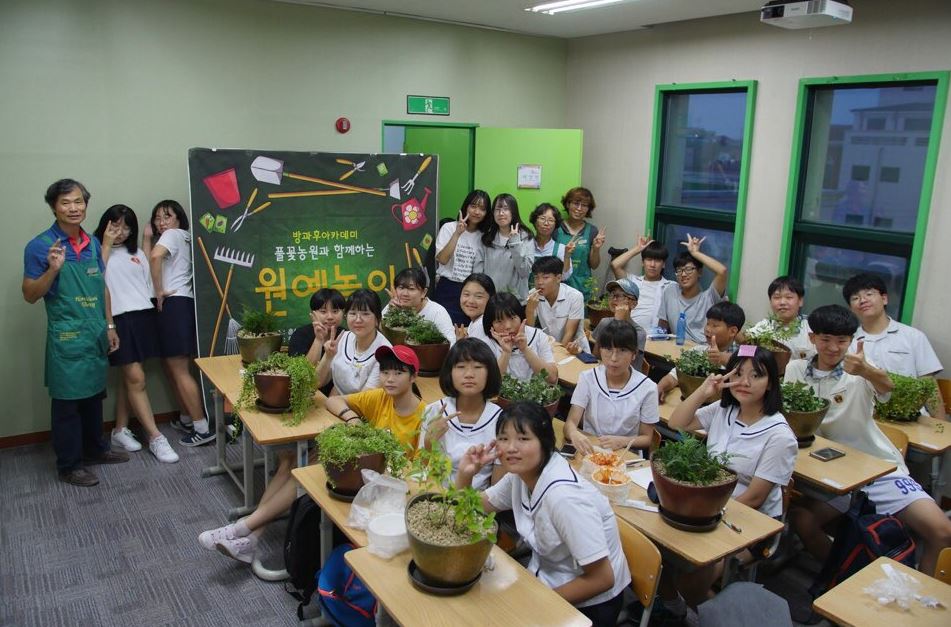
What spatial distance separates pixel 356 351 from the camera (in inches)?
161

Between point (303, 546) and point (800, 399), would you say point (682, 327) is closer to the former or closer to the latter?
point (800, 399)

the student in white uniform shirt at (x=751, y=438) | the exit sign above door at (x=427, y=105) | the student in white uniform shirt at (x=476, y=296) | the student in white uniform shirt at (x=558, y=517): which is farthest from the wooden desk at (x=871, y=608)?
the exit sign above door at (x=427, y=105)

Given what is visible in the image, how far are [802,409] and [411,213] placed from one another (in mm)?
3467

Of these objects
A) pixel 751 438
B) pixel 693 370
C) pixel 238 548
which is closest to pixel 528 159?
pixel 693 370

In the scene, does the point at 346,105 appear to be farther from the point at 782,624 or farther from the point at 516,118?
the point at 782,624

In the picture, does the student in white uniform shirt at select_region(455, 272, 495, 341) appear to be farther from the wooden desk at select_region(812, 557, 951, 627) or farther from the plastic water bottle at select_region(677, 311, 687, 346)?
the wooden desk at select_region(812, 557, 951, 627)

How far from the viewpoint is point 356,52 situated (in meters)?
5.95

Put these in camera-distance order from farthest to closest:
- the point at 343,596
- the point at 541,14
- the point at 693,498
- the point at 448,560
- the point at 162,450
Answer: the point at 541,14
the point at 162,450
the point at 343,596
the point at 693,498
the point at 448,560

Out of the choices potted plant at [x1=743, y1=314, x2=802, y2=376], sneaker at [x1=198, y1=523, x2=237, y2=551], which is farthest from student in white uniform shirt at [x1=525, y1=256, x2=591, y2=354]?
sneaker at [x1=198, y1=523, x2=237, y2=551]

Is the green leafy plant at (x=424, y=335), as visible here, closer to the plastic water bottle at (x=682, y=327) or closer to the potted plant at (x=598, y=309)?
the potted plant at (x=598, y=309)

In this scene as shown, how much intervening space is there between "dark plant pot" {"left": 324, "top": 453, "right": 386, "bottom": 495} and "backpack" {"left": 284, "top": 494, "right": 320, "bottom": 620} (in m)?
0.52

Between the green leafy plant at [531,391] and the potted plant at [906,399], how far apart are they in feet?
6.12

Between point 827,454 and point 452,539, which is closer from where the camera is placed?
point 452,539

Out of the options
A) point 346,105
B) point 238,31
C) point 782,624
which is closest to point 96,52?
point 238,31
